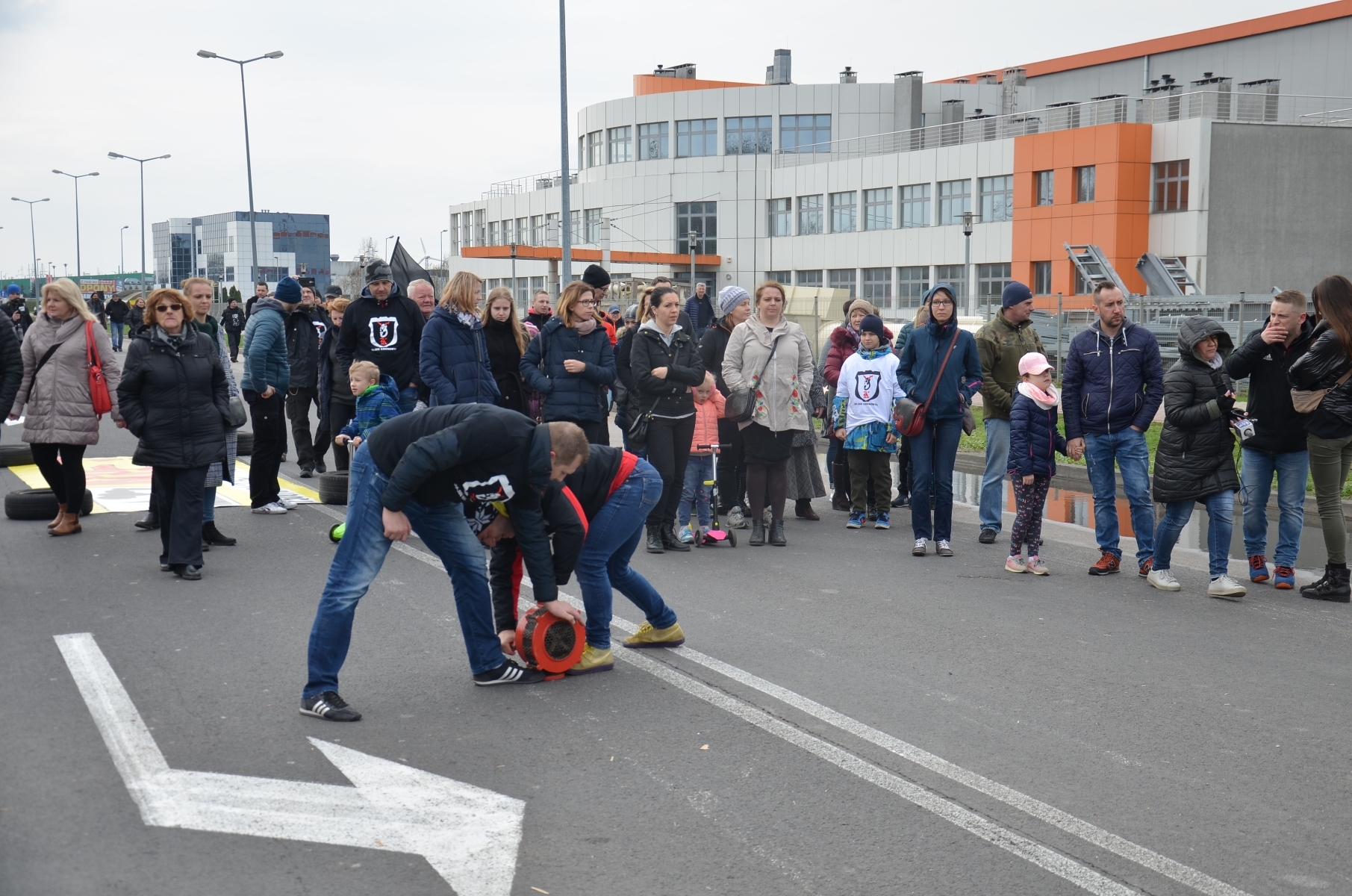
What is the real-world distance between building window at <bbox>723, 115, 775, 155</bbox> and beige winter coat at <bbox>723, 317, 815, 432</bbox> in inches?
2530

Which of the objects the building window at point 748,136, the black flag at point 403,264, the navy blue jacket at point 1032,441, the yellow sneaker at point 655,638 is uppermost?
the building window at point 748,136

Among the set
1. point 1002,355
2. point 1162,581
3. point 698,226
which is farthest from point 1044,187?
point 1162,581

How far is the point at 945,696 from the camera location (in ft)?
19.7

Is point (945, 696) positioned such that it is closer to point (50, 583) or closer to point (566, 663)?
point (566, 663)

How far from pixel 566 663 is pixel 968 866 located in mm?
2595

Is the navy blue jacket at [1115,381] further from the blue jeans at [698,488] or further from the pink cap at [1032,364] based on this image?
the blue jeans at [698,488]

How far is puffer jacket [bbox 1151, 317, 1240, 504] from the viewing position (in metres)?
8.30

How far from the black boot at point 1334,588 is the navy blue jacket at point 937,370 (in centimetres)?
275

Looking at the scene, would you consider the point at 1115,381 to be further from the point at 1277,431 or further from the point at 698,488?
the point at 698,488

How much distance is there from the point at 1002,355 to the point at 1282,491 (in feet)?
8.71

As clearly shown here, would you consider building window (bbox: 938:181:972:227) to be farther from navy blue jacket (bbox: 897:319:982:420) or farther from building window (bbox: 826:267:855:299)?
navy blue jacket (bbox: 897:319:982:420)

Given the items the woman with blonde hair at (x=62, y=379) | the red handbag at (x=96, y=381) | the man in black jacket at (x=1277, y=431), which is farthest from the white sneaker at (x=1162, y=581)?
the red handbag at (x=96, y=381)

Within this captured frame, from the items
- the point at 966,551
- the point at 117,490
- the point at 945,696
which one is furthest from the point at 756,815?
the point at 117,490

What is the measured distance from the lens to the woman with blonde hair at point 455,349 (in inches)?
400
